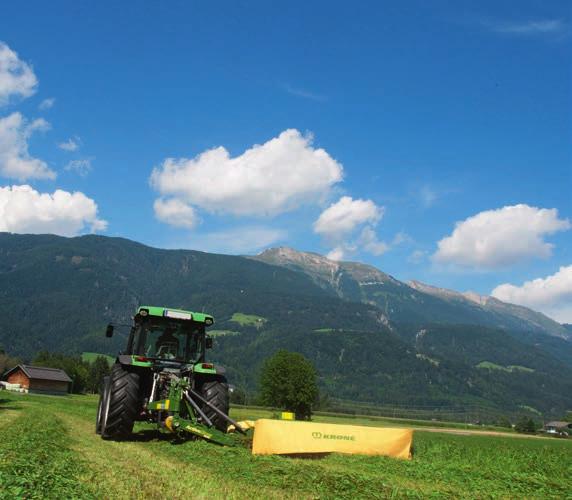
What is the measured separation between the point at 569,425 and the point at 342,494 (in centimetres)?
14076

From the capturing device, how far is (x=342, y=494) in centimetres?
807

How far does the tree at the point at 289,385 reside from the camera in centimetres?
6975

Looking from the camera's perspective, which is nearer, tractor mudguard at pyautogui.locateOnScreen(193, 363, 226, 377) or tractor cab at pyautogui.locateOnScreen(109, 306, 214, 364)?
tractor mudguard at pyautogui.locateOnScreen(193, 363, 226, 377)

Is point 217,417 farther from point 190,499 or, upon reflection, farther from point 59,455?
point 190,499

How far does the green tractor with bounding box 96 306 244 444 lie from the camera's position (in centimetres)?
1298

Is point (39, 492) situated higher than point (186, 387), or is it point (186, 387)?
point (186, 387)

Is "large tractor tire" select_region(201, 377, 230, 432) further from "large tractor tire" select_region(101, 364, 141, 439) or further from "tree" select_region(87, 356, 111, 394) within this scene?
"tree" select_region(87, 356, 111, 394)

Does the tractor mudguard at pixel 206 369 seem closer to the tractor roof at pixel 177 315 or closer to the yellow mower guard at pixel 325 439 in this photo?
the tractor roof at pixel 177 315

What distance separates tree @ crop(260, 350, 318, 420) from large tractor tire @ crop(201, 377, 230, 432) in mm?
56780

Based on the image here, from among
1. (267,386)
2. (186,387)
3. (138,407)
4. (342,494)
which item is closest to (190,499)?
(342,494)

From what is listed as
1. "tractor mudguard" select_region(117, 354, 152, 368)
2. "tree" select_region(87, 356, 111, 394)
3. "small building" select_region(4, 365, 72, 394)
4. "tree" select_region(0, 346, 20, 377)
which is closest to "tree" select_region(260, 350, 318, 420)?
"small building" select_region(4, 365, 72, 394)

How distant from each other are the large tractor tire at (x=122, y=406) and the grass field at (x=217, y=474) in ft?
1.34

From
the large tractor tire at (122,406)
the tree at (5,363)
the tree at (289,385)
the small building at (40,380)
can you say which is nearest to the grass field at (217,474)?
the large tractor tire at (122,406)

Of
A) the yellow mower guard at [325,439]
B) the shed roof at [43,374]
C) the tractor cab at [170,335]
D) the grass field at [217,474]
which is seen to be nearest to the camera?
the grass field at [217,474]
